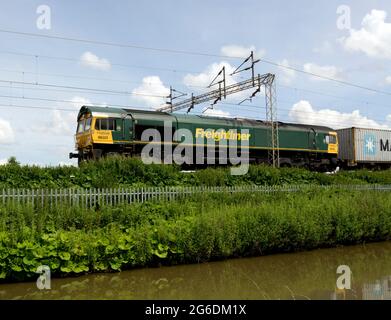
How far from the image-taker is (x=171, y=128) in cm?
2362

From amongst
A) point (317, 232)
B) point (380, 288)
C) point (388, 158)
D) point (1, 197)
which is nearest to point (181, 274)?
point (380, 288)

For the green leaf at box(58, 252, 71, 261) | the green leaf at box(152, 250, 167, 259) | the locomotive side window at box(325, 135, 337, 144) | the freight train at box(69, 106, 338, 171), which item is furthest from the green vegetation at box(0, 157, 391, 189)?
the locomotive side window at box(325, 135, 337, 144)

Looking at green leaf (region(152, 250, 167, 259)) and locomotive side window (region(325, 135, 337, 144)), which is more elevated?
locomotive side window (region(325, 135, 337, 144))

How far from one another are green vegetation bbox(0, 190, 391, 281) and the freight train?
9.58 m

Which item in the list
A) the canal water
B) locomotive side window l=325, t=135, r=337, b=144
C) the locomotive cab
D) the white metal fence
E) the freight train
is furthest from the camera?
locomotive side window l=325, t=135, r=337, b=144

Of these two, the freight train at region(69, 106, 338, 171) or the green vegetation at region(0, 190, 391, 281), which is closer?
the green vegetation at region(0, 190, 391, 281)

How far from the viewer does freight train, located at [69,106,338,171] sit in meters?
21.6

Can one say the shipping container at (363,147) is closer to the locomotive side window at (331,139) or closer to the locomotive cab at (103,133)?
the locomotive side window at (331,139)

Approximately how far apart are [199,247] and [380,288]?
386 centimetres

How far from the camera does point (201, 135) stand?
24719 millimetres

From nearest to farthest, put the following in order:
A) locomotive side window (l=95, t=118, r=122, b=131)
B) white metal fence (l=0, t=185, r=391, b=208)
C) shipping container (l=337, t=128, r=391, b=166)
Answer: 1. white metal fence (l=0, t=185, r=391, b=208)
2. locomotive side window (l=95, t=118, r=122, b=131)
3. shipping container (l=337, t=128, r=391, b=166)

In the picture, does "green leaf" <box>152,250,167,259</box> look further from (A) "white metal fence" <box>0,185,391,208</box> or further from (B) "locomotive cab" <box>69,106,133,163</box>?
(B) "locomotive cab" <box>69,106,133,163</box>

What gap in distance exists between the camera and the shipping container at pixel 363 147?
34.0 meters

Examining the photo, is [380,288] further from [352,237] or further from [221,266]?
[352,237]
